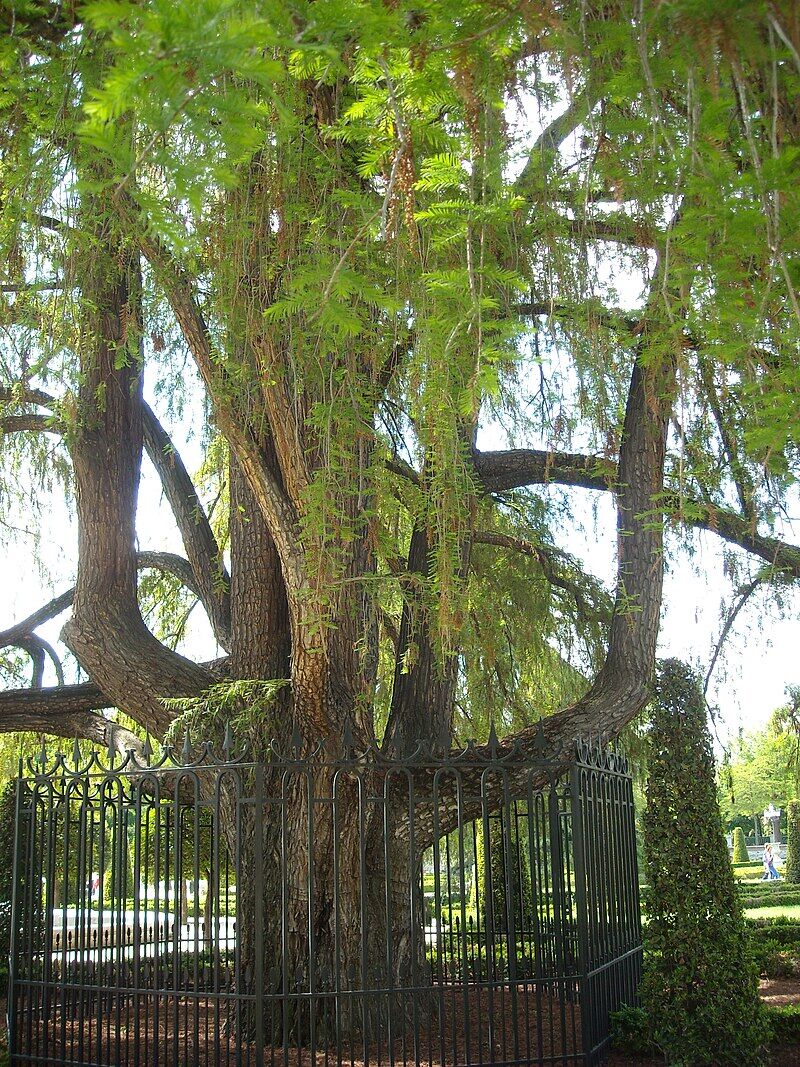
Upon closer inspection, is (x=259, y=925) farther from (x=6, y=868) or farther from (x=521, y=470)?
(x=6, y=868)

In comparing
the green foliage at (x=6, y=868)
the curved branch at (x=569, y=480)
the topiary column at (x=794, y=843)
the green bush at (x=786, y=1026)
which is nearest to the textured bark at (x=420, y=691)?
the curved branch at (x=569, y=480)

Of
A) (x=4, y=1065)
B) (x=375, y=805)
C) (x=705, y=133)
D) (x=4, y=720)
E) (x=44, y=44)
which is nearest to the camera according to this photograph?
(x=705, y=133)

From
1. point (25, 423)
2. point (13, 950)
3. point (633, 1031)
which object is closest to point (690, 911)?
point (633, 1031)

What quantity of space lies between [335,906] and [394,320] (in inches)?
135

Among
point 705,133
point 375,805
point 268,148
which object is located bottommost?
point 375,805

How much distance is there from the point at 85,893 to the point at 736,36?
19.6ft

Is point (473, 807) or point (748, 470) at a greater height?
point (748, 470)

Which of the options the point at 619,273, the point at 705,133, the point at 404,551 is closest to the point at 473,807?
the point at 404,551

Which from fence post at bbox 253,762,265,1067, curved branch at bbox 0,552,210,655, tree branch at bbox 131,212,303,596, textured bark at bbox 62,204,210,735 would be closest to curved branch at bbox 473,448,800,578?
tree branch at bbox 131,212,303,596

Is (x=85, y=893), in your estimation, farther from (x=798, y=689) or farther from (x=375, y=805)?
(x=798, y=689)

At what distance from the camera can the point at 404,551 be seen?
9438 millimetres

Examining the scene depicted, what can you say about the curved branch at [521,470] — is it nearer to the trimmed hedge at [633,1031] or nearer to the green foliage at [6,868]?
the trimmed hedge at [633,1031]

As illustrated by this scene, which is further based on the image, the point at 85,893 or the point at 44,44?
the point at 85,893

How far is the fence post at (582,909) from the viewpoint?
5652 millimetres
